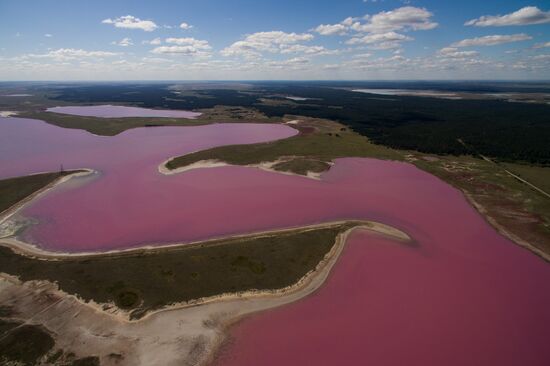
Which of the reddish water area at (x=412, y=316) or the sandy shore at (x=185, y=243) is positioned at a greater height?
the sandy shore at (x=185, y=243)

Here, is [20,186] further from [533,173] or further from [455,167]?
[533,173]

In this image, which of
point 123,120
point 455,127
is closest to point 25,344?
point 123,120

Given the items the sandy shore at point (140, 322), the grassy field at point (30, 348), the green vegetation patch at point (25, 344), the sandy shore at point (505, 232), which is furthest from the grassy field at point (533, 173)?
the green vegetation patch at point (25, 344)

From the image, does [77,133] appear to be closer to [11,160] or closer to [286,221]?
[11,160]

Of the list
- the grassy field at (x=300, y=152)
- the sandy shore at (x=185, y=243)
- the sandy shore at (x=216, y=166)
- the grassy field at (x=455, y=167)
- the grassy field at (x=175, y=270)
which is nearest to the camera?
the grassy field at (x=175, y=270)

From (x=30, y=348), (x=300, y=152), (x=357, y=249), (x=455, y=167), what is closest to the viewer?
(x=30, y=348)

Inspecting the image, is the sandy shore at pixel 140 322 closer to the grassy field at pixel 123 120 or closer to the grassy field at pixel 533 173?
the grassy field at pixel 533 173

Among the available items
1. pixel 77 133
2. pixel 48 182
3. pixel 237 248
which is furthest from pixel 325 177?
pixel 77 133
